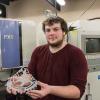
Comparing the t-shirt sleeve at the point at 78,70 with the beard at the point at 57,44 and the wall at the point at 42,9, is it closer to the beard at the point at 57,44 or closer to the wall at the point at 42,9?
the beard at the point at 57,44

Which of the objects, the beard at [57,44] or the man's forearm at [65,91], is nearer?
the man's forearm at [65,91]

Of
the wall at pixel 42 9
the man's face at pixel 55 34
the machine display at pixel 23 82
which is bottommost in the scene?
the machine display at pixel 23 82

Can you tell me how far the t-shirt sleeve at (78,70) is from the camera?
5.57ft

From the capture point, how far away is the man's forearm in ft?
5.10

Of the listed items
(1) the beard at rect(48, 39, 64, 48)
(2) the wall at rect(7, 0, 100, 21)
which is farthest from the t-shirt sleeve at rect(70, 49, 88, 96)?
(2) the wall at rect(7, 0, 100, 21)

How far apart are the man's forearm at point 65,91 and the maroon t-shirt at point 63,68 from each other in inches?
2.3

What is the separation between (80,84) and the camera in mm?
1693

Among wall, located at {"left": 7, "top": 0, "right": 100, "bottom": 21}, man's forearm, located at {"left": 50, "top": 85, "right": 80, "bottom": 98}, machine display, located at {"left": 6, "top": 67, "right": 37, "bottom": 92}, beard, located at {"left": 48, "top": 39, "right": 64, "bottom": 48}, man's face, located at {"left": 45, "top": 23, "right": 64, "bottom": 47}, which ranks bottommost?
man's forearm, located at {"left": 50, "top": 85, "right": 80, "bottom": 98}

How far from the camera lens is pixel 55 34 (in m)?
1.80

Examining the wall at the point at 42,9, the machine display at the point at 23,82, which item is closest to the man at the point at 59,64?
the machine display at the point at 23,82

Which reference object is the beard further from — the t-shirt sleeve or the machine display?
the machine display

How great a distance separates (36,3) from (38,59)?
12.1ft

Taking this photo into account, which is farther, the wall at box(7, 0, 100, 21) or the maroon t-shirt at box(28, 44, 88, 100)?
the wall at box(7, 0, 100, 21)

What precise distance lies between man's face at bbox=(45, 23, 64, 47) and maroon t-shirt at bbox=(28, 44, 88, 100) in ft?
0.28
